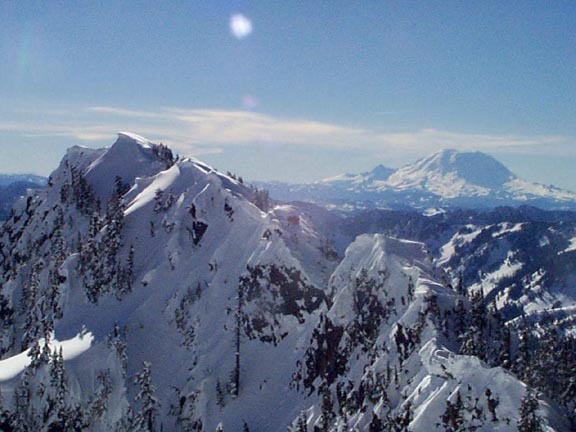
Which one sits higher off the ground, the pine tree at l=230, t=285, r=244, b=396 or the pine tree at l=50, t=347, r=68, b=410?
the pine tree at l=230, t=285, r=244, b=396

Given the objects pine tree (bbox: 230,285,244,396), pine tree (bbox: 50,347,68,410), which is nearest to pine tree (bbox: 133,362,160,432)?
pine tree (bbox: 230,285,244,396)

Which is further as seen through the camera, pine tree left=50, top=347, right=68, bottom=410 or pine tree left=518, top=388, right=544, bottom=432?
pine tree left=50, top=347, right=68, bottom=410

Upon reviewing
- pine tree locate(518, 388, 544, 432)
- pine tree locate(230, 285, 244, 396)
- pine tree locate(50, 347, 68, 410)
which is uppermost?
pine tree locate(518, 388, 544, 432)

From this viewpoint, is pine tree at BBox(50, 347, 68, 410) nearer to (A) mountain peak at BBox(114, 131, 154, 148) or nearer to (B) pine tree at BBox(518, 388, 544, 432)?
(B) pine tree at BBox(518, 388, 544, 432)

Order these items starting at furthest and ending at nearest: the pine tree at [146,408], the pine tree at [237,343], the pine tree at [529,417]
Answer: the pine tree at [237,343]
the pine tree at [146,408]
the pine tree at [529,417]

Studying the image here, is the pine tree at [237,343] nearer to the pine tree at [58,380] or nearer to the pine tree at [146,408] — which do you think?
the pine tree at [146,408]

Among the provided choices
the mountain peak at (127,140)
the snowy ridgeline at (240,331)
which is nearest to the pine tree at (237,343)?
the snowy ridgeline at (240,331)

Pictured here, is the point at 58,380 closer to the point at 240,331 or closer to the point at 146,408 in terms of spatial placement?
the point at 146,408

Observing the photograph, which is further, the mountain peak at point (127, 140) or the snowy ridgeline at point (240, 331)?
the mountain peak at point (127, 140)
